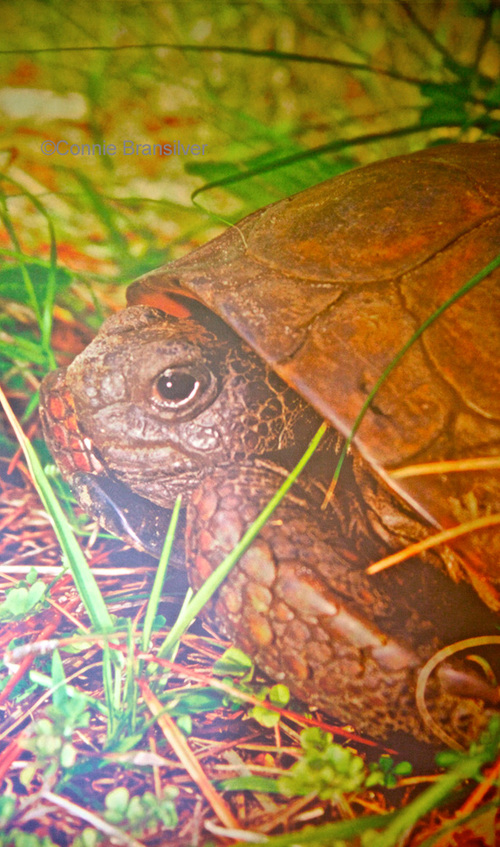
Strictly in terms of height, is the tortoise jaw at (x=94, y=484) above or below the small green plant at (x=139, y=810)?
above

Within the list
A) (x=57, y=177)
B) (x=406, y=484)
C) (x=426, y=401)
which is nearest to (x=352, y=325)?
(x=426, y=401)

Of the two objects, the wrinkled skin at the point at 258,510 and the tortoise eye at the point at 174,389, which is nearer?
the wrinkled skin at the point at 258,510

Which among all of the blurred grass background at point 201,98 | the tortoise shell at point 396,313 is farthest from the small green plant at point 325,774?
the blurred grass background at point 201,98

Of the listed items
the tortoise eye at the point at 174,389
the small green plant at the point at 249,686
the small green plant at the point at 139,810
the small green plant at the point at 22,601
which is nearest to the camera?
the small green plant at the point at 139,810

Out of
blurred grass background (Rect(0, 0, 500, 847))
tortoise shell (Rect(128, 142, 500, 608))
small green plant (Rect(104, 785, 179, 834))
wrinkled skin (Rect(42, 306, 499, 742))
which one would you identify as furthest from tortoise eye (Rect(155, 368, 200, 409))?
small green plant (Rect(104, 785, 179, 834))

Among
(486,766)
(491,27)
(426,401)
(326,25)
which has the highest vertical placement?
(326,25)

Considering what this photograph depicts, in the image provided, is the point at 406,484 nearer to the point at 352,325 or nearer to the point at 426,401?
the point at 426,401

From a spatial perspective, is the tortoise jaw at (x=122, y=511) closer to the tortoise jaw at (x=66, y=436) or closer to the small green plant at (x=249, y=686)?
the tortoise jaw at (x=66, y=436)
